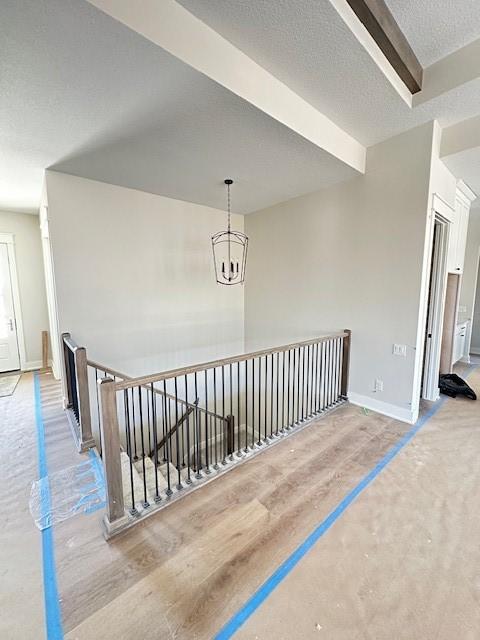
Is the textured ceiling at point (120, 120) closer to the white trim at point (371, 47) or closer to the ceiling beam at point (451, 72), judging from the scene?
the white trim at point (371, 47)

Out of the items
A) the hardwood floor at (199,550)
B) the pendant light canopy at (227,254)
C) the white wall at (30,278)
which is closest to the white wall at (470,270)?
the pendant light canopy at (227,254)

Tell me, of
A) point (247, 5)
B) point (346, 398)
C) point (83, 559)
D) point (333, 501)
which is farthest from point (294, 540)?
point (247, 5)

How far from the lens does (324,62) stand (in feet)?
6.36

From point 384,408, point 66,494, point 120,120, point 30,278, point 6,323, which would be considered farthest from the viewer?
point 30,278

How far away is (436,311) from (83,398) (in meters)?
4.20

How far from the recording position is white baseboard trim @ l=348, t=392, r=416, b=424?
2.97m

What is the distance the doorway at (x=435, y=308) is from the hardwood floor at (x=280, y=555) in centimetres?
131

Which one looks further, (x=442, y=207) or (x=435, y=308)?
(x=435, y=308)

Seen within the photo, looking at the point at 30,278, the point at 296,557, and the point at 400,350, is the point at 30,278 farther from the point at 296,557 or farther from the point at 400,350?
the point at 400,350

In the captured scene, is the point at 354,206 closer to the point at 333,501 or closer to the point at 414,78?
the point at 414,78

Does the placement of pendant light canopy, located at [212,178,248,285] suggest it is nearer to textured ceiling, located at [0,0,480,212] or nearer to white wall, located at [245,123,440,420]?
white wall, located at [245,123,440,420]

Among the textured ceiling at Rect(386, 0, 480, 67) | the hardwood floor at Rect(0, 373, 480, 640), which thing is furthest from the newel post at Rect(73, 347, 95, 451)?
the textured ceiling at Rect(386, 0, 480, 67)

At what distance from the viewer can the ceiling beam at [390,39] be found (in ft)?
5.73

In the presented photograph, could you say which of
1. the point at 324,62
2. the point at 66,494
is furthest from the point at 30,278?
the point at 324,62
